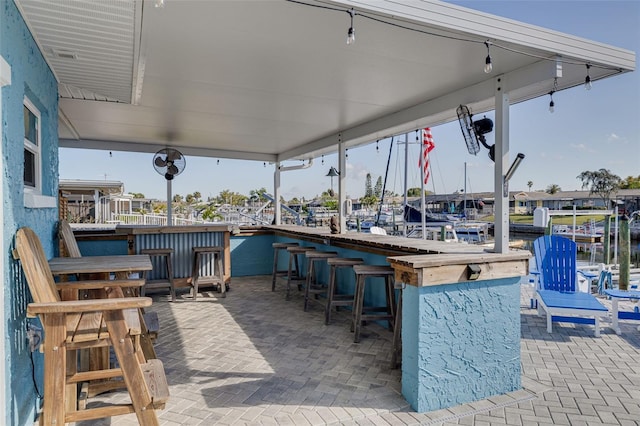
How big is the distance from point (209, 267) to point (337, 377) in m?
4.12

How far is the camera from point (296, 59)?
10.8 feet

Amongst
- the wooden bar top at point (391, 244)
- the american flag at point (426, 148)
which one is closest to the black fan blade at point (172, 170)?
the wooden bar top at point (391, 244)

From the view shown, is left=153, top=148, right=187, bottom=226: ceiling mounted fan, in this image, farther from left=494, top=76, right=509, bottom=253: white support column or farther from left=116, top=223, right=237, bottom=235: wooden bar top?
left=494, top=76, right=509, bottom=253: white support column

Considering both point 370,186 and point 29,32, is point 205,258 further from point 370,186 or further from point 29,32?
point 370,186

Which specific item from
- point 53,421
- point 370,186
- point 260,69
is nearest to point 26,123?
point 260,69

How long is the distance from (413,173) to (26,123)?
1382 cm

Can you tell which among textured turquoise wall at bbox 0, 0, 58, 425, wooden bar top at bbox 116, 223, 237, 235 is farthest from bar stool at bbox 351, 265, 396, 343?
wooden bar top at bbox 116, 223, 237, 235

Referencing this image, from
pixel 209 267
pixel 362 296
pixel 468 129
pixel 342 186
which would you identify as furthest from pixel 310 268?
pixel 468 129

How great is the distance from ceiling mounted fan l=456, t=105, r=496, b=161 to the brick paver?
2068 millimetres

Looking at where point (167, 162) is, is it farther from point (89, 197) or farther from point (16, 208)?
point (89, 197)

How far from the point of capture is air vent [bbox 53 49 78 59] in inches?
116

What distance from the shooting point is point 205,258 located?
6742 mm

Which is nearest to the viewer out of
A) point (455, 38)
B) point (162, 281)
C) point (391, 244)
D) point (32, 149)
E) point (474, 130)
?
point (455, 38)

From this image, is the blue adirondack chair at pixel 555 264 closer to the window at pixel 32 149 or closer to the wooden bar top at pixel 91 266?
the wooden bar top at pixel 91 266
